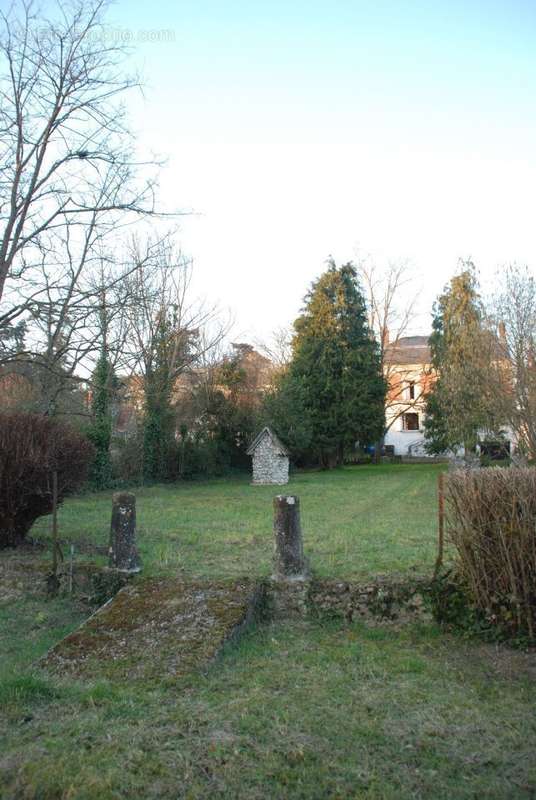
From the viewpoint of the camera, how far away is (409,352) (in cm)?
4875

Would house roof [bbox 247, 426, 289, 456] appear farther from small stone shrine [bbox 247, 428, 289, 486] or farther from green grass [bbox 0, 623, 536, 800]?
green grass [bbox 0, 623, 536, 800]

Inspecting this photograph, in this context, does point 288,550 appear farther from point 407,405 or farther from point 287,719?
point 407,405

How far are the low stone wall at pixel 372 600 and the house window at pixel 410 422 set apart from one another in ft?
141

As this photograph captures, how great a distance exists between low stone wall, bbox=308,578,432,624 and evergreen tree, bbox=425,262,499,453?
13.7m

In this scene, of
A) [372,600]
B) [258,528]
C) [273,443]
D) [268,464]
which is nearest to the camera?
[372,600]

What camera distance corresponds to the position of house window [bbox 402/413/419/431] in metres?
48.6

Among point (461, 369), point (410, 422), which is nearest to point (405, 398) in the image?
point (410, 422)

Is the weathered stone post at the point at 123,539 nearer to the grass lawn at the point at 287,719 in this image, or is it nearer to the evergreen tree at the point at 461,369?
the grass lawn at the point at 287,719

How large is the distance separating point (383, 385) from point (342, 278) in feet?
21.1

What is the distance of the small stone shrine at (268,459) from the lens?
2616cm

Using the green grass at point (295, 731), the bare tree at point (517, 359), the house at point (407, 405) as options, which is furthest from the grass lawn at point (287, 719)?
the house at point (407, 405)

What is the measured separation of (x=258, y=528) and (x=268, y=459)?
14775 millimetres

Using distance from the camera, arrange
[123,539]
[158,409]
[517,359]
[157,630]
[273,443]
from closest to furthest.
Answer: [157,630], [123,539], [517,359], [158,409], [273,443]

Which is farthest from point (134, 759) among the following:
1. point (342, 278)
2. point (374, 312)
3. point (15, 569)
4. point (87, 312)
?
point (374, 312)
